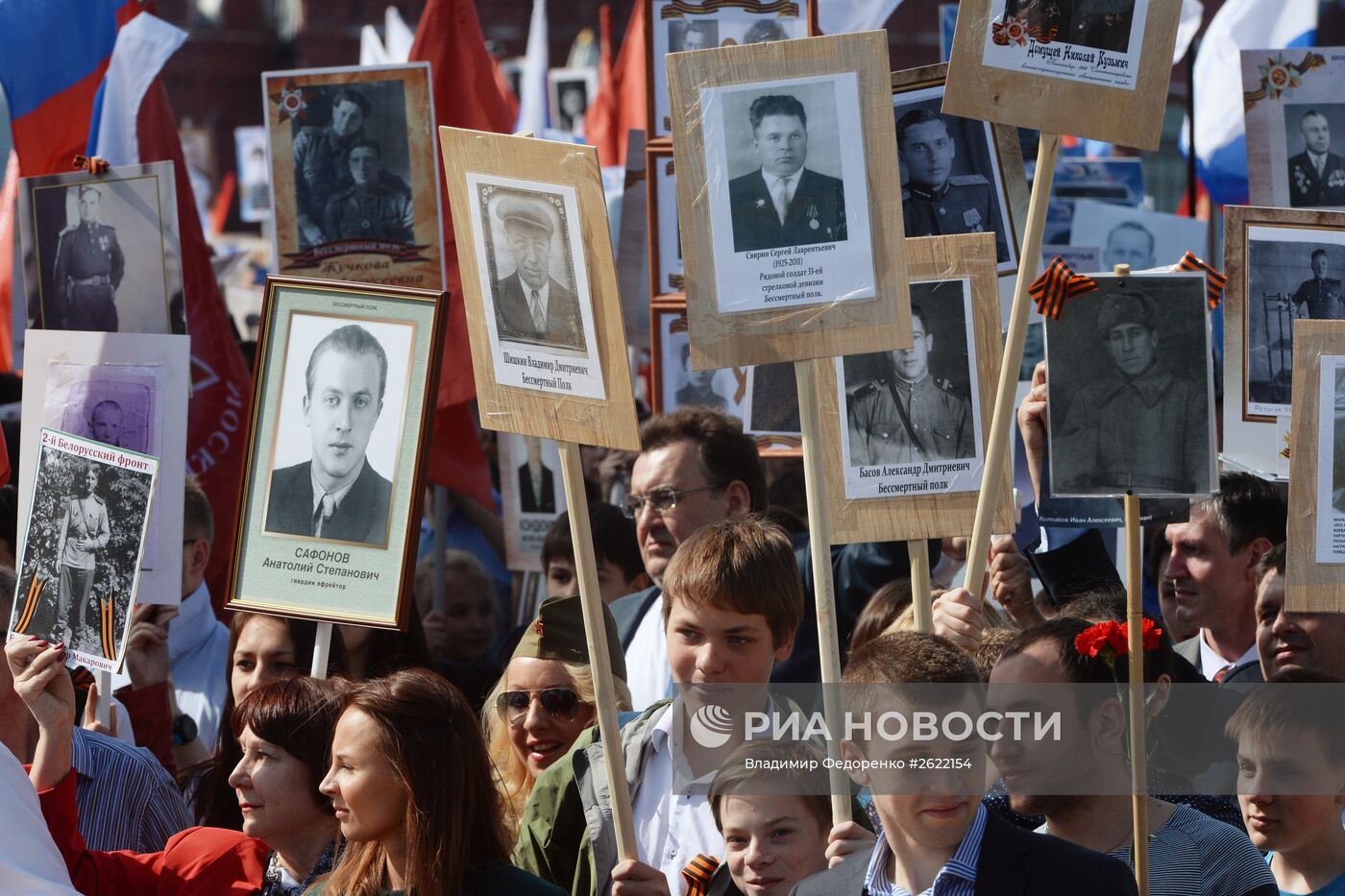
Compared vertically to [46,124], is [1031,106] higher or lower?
lower

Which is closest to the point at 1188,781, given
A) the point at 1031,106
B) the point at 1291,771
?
the point at 1291,771

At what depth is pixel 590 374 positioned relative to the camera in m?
3.21

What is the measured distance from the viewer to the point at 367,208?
19.7 feet

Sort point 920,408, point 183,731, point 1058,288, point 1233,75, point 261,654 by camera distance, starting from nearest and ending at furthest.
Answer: point 1058,288 < point 920,408 < point 261,654 < point 183,731 < point 1233,75

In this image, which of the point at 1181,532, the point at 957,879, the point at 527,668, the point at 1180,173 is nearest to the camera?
the point at 957,879

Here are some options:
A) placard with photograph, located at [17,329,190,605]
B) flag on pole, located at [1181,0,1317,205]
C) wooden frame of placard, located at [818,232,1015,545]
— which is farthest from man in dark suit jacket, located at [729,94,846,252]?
flag on pole, located at [1181,0,1317,205]

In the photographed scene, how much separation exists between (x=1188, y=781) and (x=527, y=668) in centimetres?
139

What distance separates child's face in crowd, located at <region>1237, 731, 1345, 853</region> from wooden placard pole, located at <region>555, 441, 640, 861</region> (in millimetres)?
1120

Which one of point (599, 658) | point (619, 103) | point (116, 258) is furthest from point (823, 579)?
point (619, 103)

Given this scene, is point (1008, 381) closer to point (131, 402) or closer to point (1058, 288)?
point (1058, 288)

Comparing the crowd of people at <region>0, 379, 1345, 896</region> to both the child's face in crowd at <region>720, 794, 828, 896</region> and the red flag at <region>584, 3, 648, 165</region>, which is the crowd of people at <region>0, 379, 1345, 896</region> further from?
the red flag at <region>584, 3, 648, 165</region>

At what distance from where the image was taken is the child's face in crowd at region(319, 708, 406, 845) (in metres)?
3.04

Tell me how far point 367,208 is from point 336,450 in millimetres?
2466

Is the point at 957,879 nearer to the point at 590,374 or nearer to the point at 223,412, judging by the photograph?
the point at 590,374
